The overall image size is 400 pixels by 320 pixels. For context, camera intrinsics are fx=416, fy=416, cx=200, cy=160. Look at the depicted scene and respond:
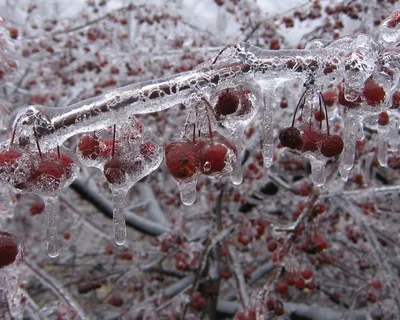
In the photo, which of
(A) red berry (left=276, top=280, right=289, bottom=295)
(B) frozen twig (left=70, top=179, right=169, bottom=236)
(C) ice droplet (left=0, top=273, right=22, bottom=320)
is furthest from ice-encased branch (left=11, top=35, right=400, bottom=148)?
(B) frozen twig (left=70, top=179, right=169, bottom=236)

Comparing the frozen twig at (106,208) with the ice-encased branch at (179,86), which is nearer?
the ice-encased branch at (179,86)

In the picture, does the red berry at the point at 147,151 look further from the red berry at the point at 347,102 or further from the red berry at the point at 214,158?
the red berry at the point at 347,102

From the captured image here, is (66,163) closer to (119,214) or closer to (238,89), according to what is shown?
(119,214)

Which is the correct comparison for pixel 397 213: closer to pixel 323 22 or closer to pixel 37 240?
pixel 323 22

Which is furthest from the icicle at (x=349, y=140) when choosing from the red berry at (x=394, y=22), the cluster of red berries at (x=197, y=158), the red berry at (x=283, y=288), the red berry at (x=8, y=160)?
the red berry at (x=283, y=288)

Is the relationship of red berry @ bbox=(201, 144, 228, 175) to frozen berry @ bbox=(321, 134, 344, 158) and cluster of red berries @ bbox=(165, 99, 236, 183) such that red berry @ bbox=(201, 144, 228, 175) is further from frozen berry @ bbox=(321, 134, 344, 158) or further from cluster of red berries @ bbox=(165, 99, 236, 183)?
frozen berry @ bbox=(321, 134, 344, 158)

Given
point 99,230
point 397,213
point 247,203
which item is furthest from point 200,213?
point 397,213
